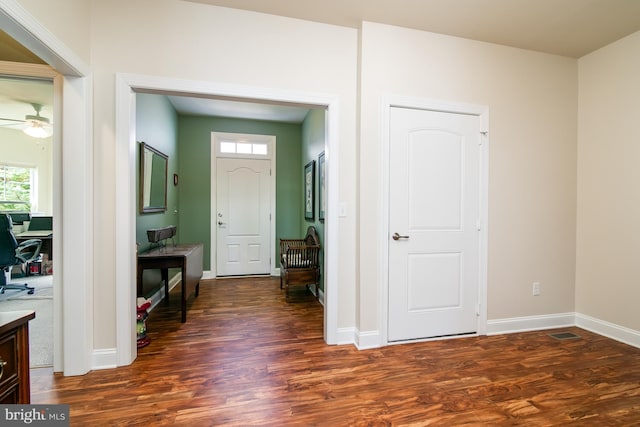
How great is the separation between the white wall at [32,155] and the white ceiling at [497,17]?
5.21 metres

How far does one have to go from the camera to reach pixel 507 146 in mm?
2652

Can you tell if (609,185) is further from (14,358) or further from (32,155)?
(32,155)

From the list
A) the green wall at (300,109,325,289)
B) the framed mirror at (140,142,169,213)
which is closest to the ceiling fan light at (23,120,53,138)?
the framed mirror at (140,142,169,213)

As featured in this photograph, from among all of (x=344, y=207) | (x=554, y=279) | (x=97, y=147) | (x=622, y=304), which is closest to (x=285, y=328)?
(x=344, y=207)

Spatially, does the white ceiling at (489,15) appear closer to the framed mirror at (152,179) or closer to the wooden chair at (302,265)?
the framed mirror at (152,179)

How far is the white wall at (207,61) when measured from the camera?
1997 millimetres

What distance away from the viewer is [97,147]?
1980mm

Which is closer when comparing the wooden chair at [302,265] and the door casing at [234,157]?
the wooden chair at [302,265]

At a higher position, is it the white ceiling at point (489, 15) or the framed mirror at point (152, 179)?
the white ceiling at point (489, 15)

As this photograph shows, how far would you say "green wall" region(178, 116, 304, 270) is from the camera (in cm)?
468

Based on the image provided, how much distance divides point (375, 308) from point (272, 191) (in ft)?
10.4

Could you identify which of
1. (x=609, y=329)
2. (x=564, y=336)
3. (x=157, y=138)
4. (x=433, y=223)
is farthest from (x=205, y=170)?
(x=609, y=329)

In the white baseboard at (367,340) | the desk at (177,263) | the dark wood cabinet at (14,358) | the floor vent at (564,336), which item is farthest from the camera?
the desk at (177,263)

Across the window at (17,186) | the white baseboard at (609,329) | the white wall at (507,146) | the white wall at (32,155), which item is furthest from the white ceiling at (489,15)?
the window at (17,186)
